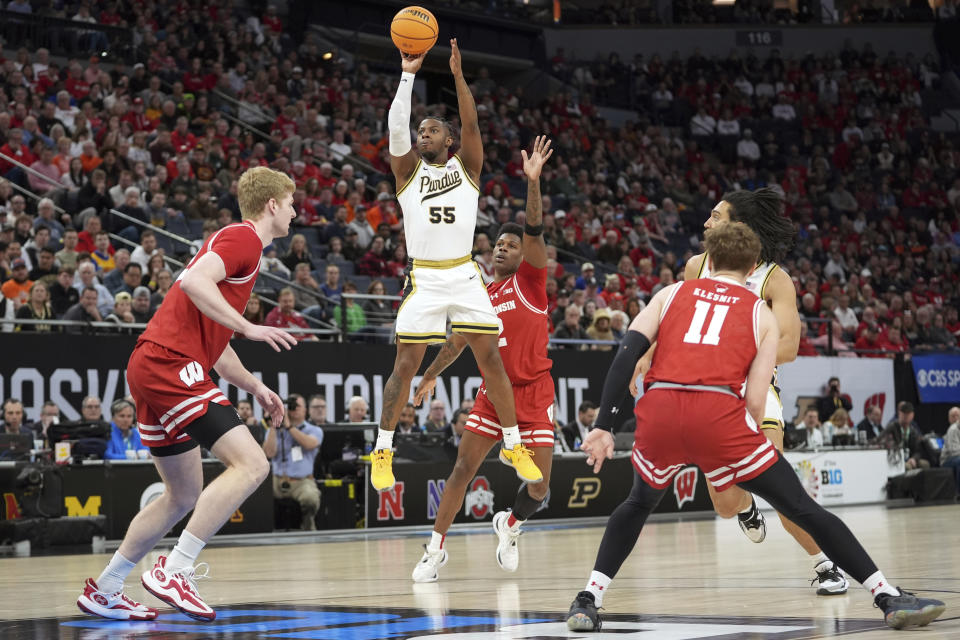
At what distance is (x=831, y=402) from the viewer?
68.4 feet

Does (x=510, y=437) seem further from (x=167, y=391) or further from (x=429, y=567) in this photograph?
(x=167, y=391)

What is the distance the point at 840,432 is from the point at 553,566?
1145 cm

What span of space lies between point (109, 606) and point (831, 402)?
648 inches

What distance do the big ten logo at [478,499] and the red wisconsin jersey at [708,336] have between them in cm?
1053

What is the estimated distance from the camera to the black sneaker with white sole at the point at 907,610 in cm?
513

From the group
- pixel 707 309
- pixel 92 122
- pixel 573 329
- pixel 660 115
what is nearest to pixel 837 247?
pixel 660 115

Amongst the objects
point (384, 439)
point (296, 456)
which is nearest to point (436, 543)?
point (384, 439)

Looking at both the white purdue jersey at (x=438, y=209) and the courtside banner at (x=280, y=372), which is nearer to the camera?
the white purdue jersey at (x=438, y=209)

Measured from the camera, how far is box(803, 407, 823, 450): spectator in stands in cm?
1881

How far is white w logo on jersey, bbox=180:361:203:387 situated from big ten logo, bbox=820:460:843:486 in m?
14.1

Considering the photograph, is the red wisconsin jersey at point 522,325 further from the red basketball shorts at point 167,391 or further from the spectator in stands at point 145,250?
the spectator in stands at point 145,250

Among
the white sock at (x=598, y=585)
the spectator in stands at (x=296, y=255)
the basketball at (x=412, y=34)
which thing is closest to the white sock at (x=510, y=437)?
the basketball at (x=412, y=34)

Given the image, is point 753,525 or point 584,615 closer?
point 584,615

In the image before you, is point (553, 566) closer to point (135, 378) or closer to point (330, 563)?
point (330, 563)
